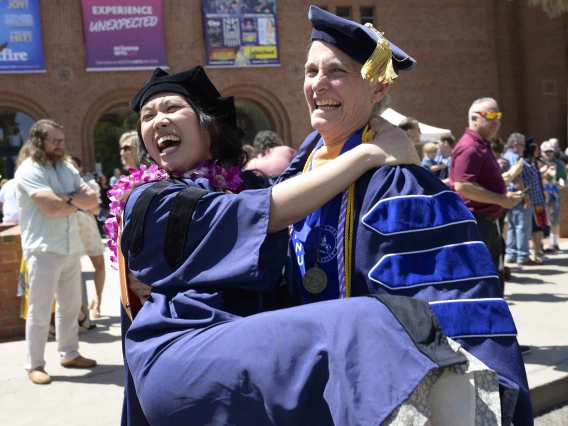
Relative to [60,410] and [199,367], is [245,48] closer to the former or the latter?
[60,410]

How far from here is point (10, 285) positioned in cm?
732

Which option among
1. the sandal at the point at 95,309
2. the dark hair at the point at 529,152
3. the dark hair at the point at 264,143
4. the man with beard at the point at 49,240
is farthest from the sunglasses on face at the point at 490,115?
the dark hair at the point at 529,152

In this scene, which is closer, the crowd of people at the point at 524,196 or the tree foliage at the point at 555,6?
the crowd of people at the point at 524,196

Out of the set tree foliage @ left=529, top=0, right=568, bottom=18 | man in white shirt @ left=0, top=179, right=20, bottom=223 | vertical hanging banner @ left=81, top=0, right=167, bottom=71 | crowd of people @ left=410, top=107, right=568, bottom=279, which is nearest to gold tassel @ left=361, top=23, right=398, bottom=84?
man in white shirt @ left=0, top=179, right=20, bottom=223

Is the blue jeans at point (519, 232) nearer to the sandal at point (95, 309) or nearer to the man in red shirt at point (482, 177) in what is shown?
the man in red shirt at point (482, 177)

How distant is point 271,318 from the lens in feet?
5.77

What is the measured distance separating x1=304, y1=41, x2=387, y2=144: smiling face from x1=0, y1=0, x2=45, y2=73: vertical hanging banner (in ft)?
72.9

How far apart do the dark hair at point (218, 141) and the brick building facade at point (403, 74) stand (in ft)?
73.3

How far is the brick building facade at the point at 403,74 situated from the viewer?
944 inches

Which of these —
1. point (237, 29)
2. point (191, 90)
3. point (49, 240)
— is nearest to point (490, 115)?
point (49, 240)

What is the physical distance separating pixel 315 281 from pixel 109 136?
950 inches

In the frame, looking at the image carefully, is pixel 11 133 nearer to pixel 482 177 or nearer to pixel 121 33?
pixel 121 33

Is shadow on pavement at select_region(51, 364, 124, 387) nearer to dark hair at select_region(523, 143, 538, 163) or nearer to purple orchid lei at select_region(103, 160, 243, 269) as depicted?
purple orchid lei at select_region(103, 160, 243, 269)

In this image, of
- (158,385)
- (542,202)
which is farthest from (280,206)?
(542,202)
